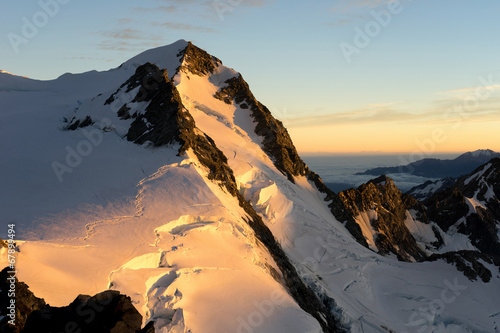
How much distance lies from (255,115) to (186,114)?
77.8 feet

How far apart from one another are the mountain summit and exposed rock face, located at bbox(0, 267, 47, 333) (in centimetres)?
23

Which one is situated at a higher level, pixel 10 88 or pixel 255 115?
pixel 10 88

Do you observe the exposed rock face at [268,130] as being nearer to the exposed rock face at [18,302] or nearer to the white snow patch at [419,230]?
the white snow patch at [419,230]

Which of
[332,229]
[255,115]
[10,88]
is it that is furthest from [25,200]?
[10,88]

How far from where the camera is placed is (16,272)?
17.5m

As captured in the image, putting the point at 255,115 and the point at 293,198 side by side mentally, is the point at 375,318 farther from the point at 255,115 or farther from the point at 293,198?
the point at 255,115

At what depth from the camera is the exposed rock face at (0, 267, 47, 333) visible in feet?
48.5

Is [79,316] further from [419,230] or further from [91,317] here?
[419,230]

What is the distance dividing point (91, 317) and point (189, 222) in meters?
13.1

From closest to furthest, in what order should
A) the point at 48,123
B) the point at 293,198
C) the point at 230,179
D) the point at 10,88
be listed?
the point at 230,179, the point at 48,123, the point at 293,198, the point at 10,88

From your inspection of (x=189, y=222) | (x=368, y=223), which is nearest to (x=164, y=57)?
(x=189, y=222)

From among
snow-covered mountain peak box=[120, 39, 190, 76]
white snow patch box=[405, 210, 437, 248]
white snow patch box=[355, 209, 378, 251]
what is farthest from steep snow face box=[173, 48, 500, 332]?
white snow patch box=[405, 210, 437, 248]

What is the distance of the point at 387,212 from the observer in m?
90.6

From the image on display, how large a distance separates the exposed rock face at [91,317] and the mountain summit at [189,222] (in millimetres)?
84
